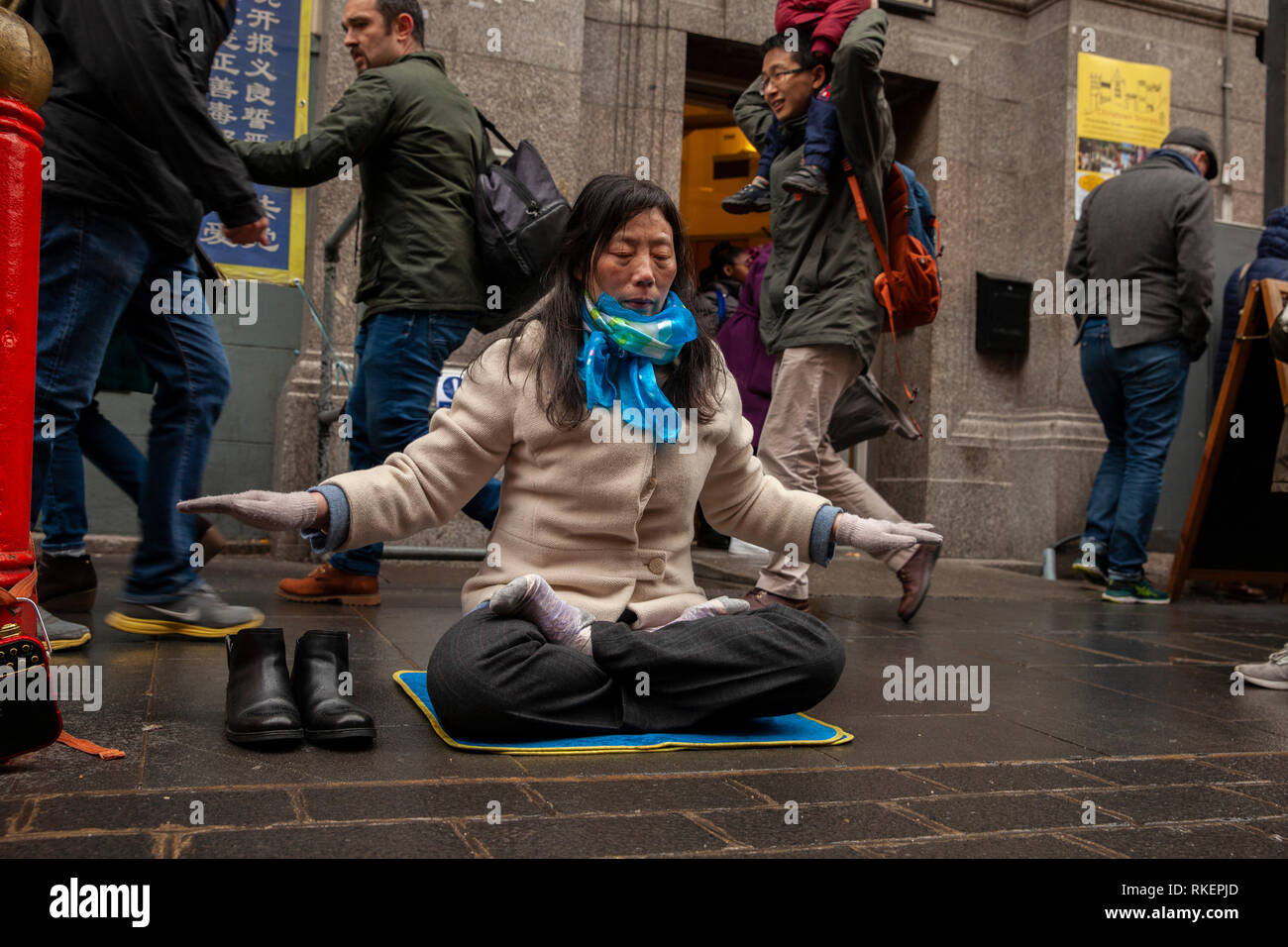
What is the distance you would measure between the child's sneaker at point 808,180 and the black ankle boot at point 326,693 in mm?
2553

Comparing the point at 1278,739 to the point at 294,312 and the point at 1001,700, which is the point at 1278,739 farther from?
the point at 294,312

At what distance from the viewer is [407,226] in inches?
167

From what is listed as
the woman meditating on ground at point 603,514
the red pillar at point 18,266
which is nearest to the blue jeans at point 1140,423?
the woman meditating on ground at point 603,514

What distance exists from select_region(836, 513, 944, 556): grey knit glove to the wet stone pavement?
0.44m

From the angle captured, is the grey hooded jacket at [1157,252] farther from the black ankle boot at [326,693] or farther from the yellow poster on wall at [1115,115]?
the black ankle boot at [326,693]

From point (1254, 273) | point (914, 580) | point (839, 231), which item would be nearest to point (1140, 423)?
point (1254, 273)

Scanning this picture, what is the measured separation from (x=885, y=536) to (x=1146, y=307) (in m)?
4.21

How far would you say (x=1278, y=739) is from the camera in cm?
286

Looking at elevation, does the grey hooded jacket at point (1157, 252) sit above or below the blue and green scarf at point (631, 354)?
above

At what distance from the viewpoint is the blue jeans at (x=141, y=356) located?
10.4ft

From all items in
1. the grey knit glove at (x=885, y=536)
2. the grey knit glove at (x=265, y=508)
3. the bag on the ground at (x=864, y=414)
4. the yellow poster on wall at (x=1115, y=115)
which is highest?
the yellow poster on wall at (x=1115, y=115)

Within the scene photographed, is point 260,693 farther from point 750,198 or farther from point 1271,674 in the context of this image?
point 750,198
